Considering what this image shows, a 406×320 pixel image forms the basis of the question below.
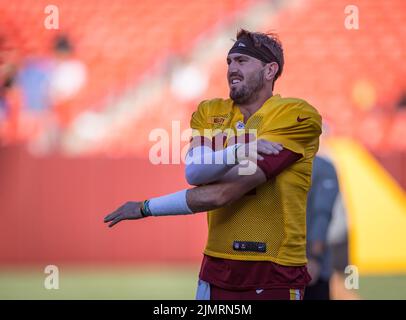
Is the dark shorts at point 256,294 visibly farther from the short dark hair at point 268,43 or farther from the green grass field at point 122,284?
the green grass field at point 122,284

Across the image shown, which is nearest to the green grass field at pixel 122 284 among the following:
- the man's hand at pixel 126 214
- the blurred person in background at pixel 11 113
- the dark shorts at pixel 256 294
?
the blurred person in background at pixel 11 113

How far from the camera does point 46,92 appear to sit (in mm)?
10164

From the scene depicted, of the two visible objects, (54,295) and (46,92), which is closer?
(54,295)

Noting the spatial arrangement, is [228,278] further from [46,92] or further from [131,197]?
[46,92]

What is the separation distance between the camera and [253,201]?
3305mm

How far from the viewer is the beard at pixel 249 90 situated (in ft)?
11.3

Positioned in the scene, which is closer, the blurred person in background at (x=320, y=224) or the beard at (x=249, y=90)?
the beard at (x=249, y=90)

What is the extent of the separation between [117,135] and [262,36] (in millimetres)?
7001

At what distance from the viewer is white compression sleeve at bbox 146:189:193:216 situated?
3.29 metres

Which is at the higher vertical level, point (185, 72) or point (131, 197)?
point (185, 72)

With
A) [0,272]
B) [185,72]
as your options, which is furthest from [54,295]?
[185,72]

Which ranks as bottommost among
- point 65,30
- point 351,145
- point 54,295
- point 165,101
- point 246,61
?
point 54,295

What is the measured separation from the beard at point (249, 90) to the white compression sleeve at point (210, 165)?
0.30m

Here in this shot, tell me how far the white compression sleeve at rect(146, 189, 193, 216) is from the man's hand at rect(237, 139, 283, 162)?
12.4 inches
